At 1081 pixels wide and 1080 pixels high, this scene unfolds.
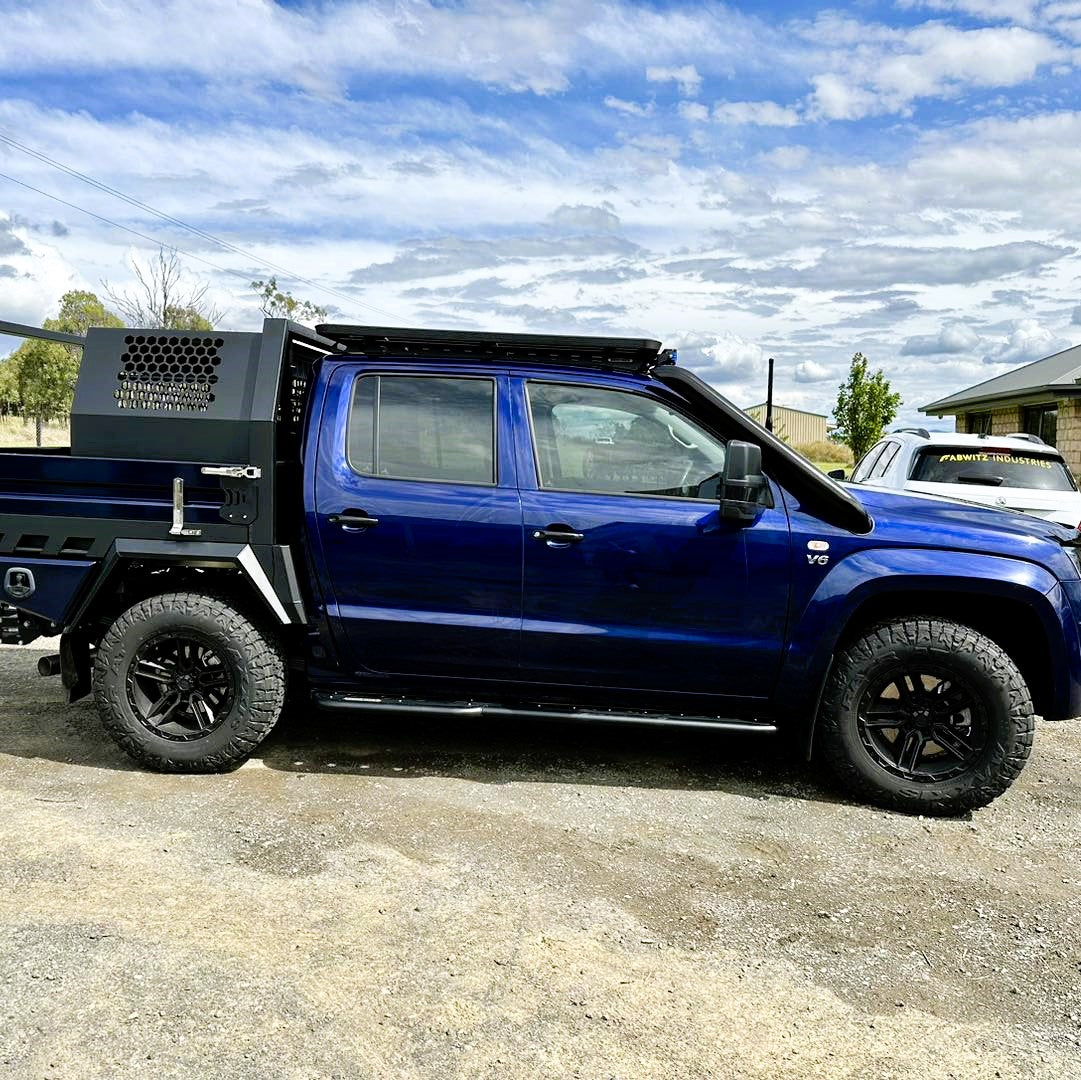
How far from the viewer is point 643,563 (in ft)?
14.4

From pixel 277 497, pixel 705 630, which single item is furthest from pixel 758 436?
pixel 277 497

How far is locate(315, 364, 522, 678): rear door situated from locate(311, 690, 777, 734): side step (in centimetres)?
14

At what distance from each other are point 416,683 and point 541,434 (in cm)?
130

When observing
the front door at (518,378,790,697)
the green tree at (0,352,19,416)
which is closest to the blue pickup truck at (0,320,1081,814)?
the front door at (518,378,790,697)

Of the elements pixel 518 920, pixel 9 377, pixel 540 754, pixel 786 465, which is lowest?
pixel 518 920

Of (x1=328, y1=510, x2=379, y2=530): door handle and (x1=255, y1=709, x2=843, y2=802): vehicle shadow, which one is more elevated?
(x1=328, y1=510, x2=379, y2=530): door handle

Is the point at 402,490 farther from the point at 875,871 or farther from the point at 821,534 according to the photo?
the point at 875,871

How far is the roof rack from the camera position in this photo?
15.1ft

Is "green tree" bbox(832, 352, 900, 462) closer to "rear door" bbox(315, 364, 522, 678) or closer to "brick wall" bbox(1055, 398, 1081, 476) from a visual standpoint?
"brick wall" bbox(1055, 398, 1081, 476)

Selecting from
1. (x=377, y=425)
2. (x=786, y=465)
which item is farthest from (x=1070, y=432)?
(x=377, y=425)

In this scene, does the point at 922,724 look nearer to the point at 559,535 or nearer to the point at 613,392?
the point at 559,535

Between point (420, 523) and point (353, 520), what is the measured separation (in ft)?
1.01

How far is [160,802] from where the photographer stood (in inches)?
170

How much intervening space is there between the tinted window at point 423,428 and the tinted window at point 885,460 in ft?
19.5
